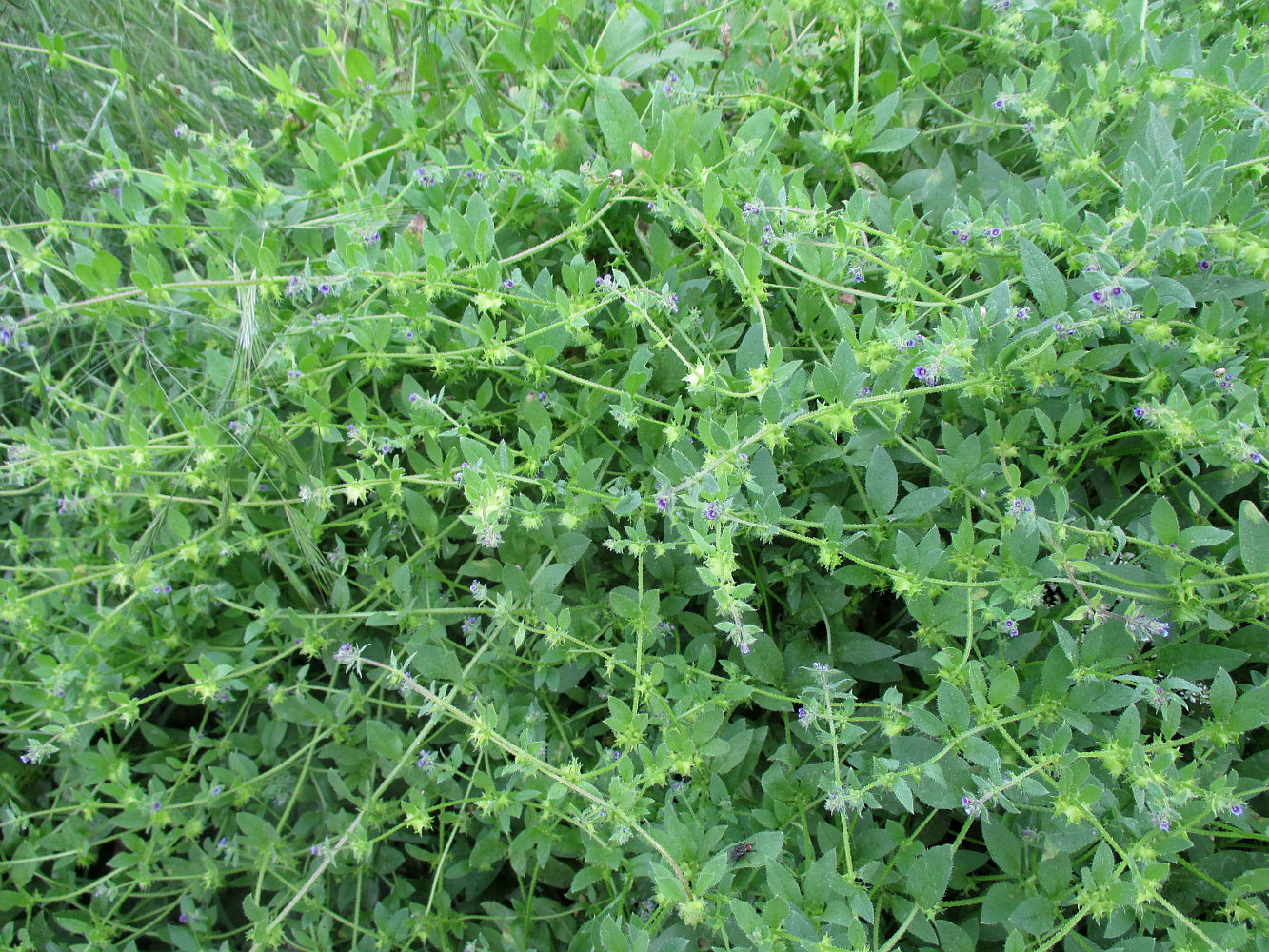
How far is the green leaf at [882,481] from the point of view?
4.88ft

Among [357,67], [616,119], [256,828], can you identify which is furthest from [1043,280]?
[256,828]

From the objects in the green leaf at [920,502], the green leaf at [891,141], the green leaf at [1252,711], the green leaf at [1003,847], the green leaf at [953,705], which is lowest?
the green leaf at [1003,847]

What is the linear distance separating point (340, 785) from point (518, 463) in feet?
2.25

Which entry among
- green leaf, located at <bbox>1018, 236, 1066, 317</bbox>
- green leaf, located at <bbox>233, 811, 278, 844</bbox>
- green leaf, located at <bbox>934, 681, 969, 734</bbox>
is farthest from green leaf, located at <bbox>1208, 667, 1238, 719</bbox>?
green leaf, located at <bbox>233, 811, 278, 844</bbox>

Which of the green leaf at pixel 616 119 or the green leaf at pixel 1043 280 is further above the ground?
the green leaf at pixel 616 119

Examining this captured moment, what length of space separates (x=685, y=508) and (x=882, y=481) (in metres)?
0.34

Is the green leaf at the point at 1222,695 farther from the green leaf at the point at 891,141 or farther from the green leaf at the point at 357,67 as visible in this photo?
the green leaf at the point at 357,67

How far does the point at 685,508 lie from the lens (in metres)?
1.46

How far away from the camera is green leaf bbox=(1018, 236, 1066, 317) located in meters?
1.46

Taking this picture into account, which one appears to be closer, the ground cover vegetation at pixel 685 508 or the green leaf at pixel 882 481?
the ground cover vegetation at pixel 685 508

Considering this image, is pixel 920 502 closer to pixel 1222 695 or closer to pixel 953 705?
pixel 953 705

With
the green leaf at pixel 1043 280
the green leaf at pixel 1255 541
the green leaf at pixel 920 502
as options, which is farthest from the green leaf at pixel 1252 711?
the green leaf at pixel 1043 280

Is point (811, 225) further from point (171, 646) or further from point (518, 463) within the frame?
point (171, 646)

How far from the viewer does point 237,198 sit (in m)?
1.98
